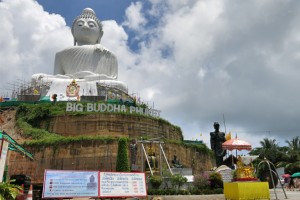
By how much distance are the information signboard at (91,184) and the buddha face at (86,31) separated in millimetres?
34157

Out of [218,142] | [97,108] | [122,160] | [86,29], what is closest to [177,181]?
[122,160]

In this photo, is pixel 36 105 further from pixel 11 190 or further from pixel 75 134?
pixel 11 190

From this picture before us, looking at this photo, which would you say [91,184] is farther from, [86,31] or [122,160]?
[86,31]

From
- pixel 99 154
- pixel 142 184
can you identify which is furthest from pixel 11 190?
pixel 99 154

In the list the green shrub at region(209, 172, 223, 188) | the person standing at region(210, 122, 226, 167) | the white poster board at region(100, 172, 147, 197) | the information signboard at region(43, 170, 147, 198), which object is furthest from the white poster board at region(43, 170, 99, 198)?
the person standing at region(210, 122, 226, 167)

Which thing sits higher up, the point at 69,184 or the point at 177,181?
the point at 177,181

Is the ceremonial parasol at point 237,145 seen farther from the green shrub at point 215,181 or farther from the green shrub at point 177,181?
the green shrub at point 177,181

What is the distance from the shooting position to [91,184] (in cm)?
1120

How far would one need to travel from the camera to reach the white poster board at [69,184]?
10.5m

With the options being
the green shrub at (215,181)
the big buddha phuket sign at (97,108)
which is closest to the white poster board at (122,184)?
the green shrub at (215,181)

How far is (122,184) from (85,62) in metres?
31.9

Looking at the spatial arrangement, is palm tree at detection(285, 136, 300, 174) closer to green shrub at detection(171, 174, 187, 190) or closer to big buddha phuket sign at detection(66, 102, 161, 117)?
big buddha phuket sign at detection(66, 102, 161, 117)

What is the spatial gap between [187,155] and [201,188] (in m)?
14.2

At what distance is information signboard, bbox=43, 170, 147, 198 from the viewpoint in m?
10.5
